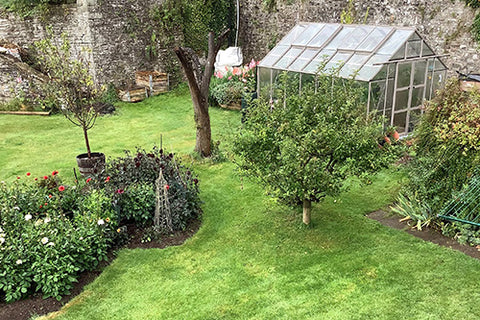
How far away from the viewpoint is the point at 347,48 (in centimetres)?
1080

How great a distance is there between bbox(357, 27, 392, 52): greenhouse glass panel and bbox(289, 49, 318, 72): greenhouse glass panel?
1316mm

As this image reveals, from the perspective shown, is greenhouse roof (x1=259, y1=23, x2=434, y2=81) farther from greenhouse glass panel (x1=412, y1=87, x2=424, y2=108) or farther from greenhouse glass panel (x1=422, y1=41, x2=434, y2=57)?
greenhouse glass panel (x1=412, y1=87, x2=424, y2=108)

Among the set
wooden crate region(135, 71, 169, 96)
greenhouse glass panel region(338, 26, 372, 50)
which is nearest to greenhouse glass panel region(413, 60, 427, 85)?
greenhouse glass panel region(338, 26, 372, 50)

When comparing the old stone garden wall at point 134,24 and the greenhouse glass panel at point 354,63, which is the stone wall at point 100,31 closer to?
the old stone garden wall at point 134,24

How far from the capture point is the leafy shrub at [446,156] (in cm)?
680

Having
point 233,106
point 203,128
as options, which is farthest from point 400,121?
point 233,106

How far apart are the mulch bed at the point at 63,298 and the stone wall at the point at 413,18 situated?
8.48 m

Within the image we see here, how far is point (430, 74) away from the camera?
1081 cm

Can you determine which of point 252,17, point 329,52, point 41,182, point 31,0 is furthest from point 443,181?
point 31,0

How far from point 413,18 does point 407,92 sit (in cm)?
272

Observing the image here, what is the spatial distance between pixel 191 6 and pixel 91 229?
12.2 metres

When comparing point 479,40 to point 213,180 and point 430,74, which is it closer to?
point 430,74

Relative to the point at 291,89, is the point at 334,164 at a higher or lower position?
lower

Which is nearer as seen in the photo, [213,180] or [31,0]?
[213,180]
